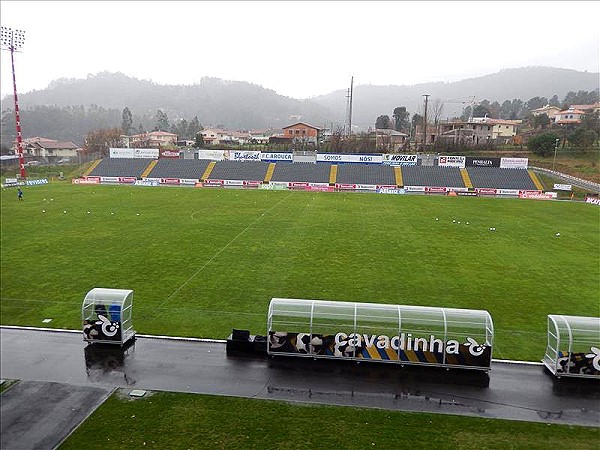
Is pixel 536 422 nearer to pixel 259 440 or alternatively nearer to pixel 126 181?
pixel 259 440

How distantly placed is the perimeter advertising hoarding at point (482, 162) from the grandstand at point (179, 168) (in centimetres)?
3997

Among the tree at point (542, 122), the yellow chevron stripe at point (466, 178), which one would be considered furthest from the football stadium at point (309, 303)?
the tree at point (542, 122)

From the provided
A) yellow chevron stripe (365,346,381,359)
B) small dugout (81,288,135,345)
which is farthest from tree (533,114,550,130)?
small dugout (81,288,135,345)

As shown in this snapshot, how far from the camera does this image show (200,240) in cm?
2819

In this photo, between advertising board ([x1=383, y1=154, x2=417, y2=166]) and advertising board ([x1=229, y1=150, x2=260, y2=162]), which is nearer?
advertising board ([x1=383, y1=154, x2=417, y2=166])

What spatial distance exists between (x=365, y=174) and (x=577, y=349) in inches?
2115

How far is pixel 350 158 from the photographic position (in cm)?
6869

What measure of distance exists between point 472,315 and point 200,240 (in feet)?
63.1

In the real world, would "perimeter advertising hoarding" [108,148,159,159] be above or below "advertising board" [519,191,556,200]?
above

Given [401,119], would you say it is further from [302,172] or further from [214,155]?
[214,155]

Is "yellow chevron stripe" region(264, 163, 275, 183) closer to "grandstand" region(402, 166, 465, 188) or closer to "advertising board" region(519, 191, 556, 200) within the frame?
"grandstand" region(402, 166, 465, 188)

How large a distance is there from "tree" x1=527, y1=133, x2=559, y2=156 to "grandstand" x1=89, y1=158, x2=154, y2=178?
207 ft

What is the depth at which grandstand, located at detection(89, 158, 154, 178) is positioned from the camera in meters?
67.2

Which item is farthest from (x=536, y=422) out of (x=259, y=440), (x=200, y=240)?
(x=200, y=240)
